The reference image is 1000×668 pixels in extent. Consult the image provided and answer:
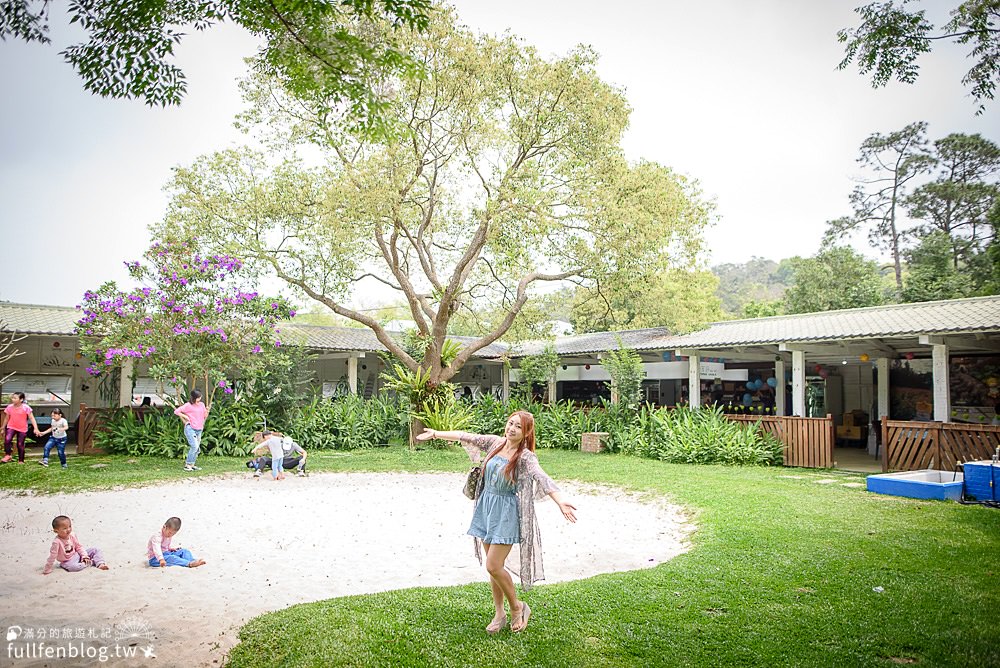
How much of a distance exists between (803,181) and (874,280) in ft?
17.6

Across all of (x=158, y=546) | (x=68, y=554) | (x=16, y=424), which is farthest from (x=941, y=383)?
(x=16, y=424)

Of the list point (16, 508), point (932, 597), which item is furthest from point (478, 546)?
point (16, 508)

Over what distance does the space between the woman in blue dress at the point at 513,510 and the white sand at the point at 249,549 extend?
1.19 ft

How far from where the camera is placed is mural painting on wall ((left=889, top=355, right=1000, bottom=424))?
45.0ft

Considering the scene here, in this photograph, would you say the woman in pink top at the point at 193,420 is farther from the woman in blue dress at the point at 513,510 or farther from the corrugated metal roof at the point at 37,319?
the woman in blue dress at the point at 513,510

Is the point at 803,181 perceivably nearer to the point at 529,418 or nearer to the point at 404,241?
the point at 404,241

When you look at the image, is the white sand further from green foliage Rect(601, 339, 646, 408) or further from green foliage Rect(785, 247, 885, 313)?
green foliage Rect(785, 247, 885, 313)

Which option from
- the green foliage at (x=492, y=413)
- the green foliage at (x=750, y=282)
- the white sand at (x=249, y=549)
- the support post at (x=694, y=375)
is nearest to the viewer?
the white sand at (x=249, y=549)

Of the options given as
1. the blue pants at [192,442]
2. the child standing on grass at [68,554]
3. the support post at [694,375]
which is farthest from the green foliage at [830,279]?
the child standing on grass at [68,554]

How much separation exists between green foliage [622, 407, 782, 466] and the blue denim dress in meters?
10.1

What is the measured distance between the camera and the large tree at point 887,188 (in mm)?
27016

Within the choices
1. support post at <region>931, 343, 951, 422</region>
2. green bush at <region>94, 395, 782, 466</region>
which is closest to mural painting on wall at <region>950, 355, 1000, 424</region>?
support post at <region>931, 343, 951, 422</region>

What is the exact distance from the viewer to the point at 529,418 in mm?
3992

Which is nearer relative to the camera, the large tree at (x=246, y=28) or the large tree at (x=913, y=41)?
the large tree at (x=246, y=28)
